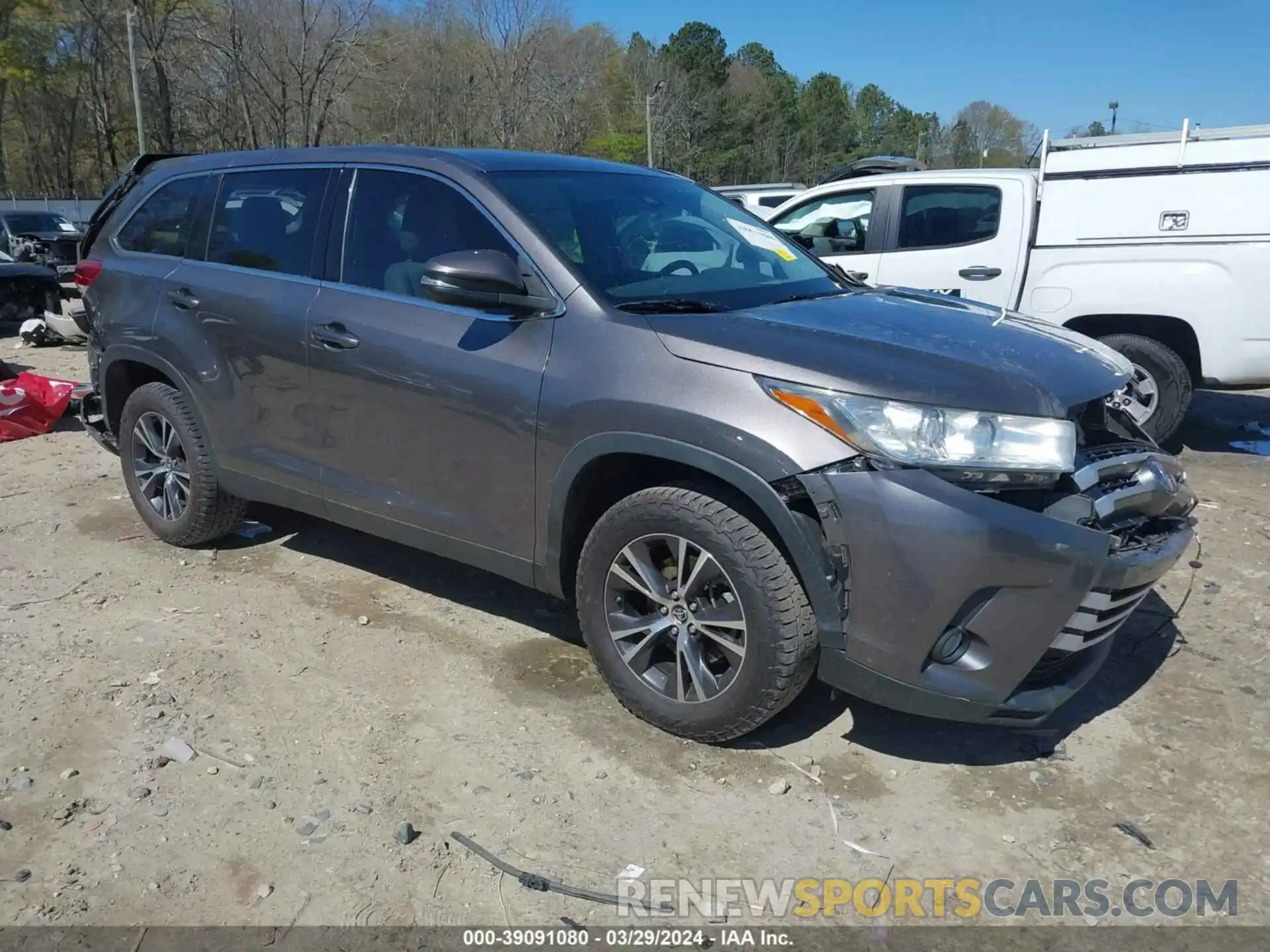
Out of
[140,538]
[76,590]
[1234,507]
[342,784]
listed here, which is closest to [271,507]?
[140,538]

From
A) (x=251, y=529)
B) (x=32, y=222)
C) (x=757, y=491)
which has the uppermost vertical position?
(x=32, y=222)

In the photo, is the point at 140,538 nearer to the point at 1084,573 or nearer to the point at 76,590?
the point at 76,590

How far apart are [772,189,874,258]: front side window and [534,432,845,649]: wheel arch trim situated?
4955 millimetres

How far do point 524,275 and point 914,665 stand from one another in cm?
182

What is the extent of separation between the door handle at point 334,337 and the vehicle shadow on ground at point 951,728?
82.8 inches

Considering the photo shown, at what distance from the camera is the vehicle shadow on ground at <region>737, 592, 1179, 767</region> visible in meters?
3.26

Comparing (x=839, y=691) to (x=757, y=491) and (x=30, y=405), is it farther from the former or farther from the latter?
(x=30, y=405)

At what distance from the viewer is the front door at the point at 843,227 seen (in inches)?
300

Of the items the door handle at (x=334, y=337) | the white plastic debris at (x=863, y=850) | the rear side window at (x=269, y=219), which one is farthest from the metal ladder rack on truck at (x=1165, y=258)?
the rear side window at (x=269, y=219)

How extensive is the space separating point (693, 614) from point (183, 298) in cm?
294

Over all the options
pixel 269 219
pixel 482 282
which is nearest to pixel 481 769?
pixel 482 282

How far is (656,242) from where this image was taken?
3.75m

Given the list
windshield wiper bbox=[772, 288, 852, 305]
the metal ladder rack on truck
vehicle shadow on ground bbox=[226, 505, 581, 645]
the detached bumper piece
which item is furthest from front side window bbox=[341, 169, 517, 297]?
the metal ladder rack on truck

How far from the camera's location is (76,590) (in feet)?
14.9
